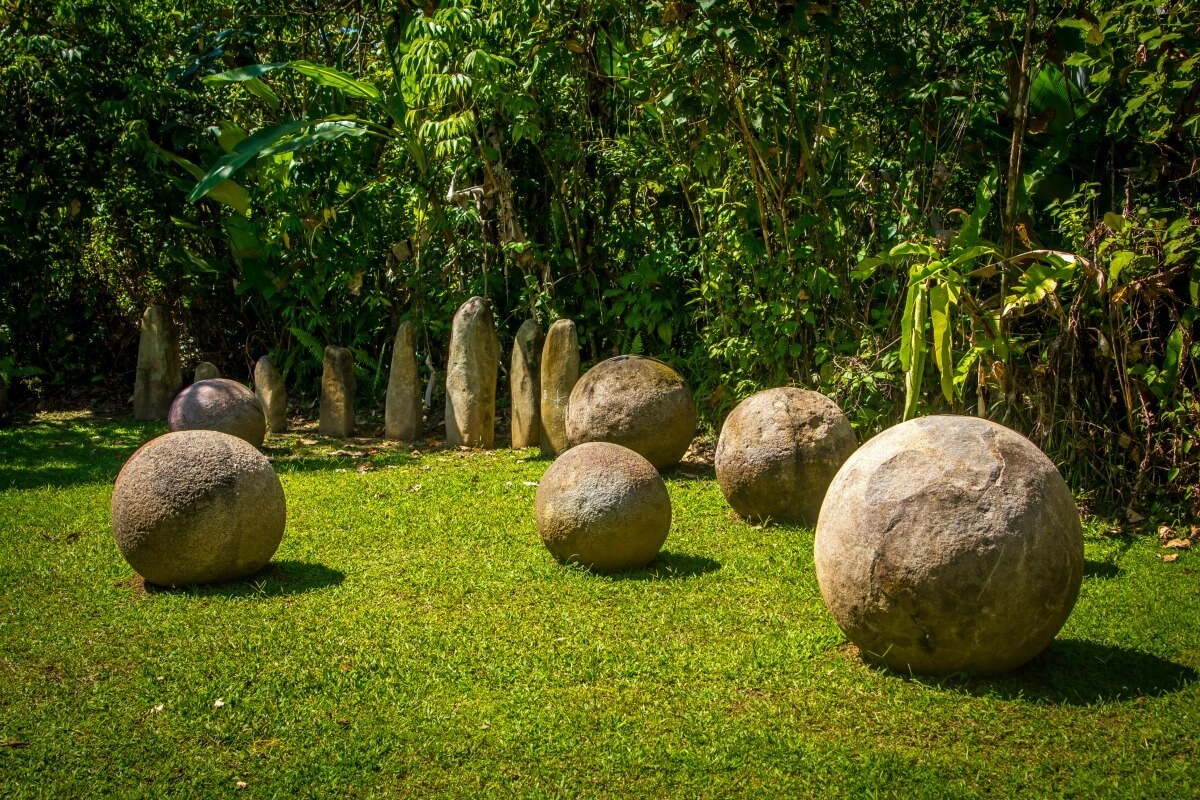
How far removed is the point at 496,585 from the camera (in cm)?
627

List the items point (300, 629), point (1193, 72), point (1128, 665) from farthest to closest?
point (1193, 72) → point (300, 629) → point (1128, 665)

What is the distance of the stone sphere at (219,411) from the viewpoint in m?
10.1

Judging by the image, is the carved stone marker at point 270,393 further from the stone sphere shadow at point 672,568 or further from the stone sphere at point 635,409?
the stone sphere shadow at point 672,568

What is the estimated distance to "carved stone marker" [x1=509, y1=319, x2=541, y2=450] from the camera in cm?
1071

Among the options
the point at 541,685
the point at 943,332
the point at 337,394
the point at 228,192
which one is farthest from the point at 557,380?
the point at 541,685

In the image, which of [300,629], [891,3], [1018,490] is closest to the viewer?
[1018,490]

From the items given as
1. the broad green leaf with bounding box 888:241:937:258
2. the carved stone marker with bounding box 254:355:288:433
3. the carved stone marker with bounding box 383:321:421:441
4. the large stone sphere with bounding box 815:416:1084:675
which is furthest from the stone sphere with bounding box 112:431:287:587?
the carved stone marker with bounding box 254:355:288:433

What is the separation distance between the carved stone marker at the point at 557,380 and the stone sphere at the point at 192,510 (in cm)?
433

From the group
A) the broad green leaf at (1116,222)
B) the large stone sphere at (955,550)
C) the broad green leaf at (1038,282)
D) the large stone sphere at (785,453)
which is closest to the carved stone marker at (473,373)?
the large stone sphere at (785,453)

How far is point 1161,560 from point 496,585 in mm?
4508

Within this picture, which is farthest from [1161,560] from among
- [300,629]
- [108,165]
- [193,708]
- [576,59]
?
[108,165]

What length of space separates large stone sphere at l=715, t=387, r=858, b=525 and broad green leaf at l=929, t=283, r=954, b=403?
103 centimetres

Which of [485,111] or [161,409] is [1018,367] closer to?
[485,111]

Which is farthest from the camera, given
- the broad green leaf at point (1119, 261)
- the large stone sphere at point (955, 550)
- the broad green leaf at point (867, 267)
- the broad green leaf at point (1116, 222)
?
the broad green leaf at point (867, 267)
